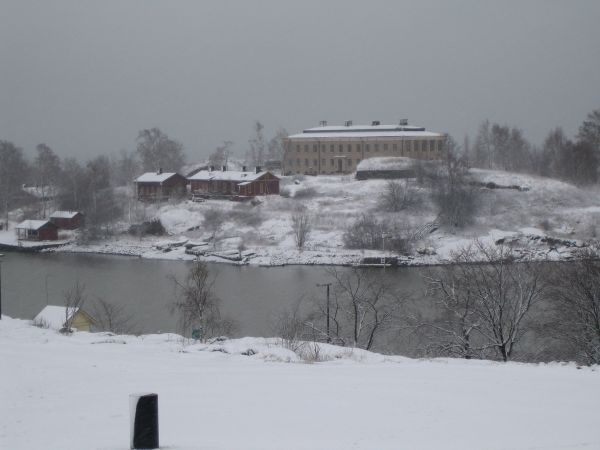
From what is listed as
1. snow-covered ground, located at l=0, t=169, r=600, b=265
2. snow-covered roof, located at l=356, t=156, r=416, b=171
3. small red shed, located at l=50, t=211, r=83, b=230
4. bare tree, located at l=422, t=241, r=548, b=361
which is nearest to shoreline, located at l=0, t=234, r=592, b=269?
snow-covered ground, located at l=0, t=169, r=600, b=265

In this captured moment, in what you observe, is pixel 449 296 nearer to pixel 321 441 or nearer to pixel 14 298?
pixel 321 441

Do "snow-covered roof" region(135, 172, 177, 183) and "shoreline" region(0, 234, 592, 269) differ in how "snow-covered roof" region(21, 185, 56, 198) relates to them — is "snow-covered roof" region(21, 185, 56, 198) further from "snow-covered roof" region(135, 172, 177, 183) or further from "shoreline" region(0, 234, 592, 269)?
"shoreline" region(0, 234, 592, 269)

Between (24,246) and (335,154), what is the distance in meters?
23.0

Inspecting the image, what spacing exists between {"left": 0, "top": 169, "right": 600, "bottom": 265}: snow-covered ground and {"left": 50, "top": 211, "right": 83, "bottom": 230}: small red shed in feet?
10.5

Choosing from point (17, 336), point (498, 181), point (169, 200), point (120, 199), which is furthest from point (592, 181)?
point (17, 336)

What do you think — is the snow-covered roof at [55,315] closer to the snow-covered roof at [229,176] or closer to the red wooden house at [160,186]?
the snow-covered roof at [229,176]

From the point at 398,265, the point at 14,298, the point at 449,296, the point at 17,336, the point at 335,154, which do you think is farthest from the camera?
the point at 335,154

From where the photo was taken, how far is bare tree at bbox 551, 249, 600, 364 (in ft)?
34.9

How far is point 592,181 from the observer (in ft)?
132

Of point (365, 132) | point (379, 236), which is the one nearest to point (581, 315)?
point (379, 236)

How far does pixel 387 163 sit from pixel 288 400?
3780cm

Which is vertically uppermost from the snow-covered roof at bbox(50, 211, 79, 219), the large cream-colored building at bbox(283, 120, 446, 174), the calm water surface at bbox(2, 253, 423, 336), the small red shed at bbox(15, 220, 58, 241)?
the large cream-colored building at bbox(283, 120, 446, 174)

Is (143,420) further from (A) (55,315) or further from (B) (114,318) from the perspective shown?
(B) (114,318)

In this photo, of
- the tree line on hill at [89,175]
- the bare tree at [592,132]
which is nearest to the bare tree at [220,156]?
the tree line on hill at [89,175]
